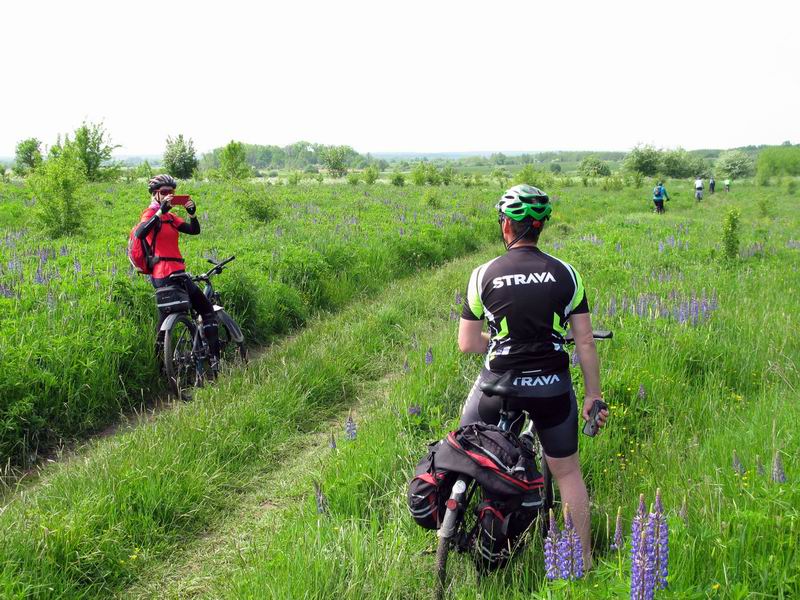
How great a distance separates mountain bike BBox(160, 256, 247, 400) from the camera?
6715 mm

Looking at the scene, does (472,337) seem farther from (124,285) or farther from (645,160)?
(645,160)

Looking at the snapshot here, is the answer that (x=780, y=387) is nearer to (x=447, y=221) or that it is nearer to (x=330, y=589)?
(x=330, y=589)

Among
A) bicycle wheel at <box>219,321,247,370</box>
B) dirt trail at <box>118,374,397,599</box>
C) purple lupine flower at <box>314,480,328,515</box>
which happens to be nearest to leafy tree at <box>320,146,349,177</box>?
bicycle wheel at <box>219,321,247,370</box>

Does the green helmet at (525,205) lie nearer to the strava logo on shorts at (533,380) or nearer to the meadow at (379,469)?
the strava logo on shorts at (533,380)

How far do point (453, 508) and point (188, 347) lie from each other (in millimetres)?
5178

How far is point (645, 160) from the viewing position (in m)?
88.5

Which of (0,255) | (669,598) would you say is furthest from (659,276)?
(0,255)

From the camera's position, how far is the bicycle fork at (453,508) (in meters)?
2.88

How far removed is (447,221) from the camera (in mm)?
18641

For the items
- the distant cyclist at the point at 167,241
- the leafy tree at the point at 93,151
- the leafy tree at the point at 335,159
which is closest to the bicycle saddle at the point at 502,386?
the distant cyclist at the point at 167,241

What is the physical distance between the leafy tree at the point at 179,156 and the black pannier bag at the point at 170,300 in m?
47.2

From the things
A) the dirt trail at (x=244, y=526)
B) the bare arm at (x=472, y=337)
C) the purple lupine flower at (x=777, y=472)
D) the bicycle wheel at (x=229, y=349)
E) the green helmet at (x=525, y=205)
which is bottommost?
the dirt trail at (x=244, y=526)

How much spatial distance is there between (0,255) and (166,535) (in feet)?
26.0

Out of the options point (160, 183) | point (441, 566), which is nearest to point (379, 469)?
point (441, 566)
